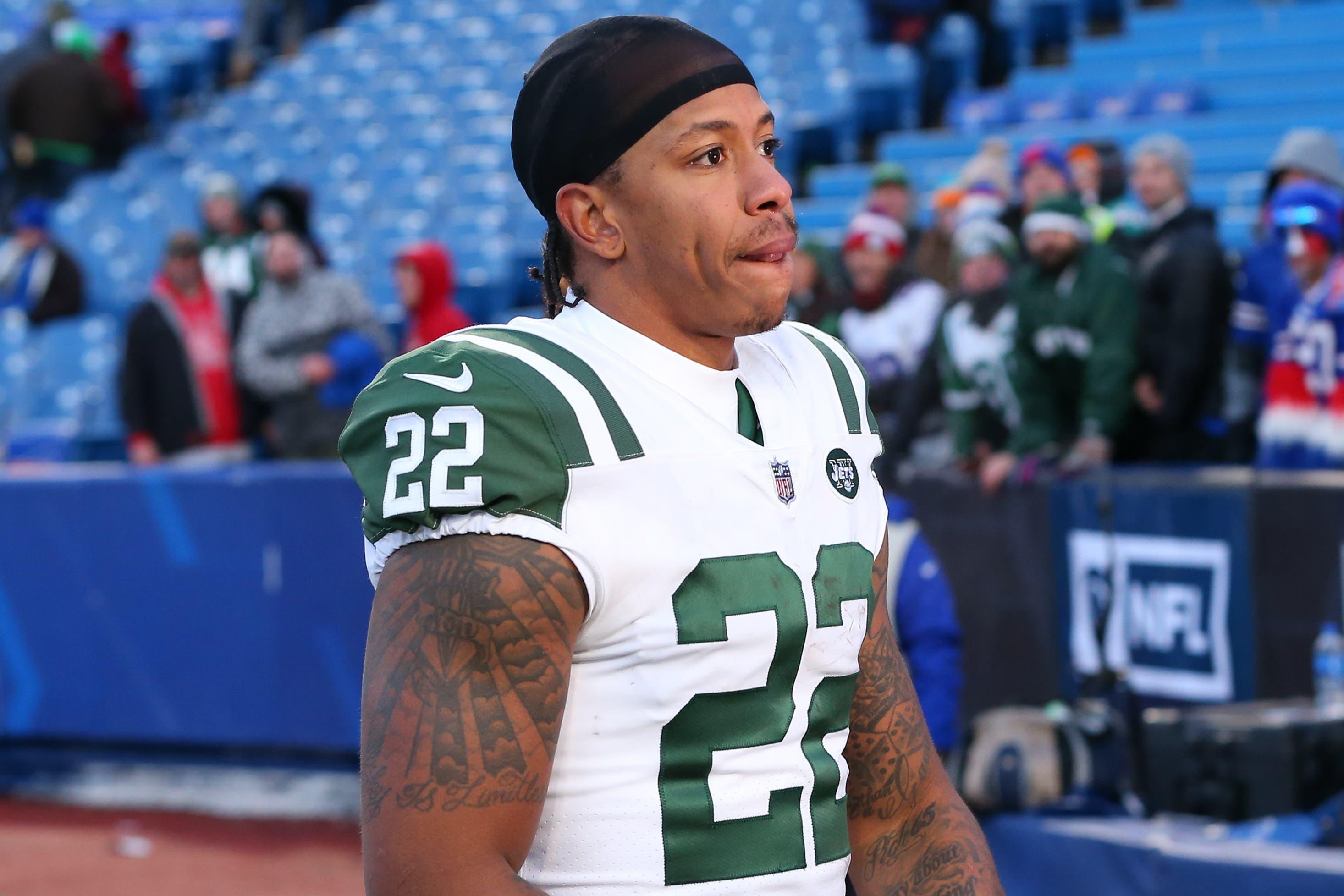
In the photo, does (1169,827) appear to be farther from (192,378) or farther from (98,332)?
(98,332)

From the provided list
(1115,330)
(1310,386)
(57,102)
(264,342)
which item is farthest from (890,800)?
(57,102)

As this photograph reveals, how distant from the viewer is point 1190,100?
986cm

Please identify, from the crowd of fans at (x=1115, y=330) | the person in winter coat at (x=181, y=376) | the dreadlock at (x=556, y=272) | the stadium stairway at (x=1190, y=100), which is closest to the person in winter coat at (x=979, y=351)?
the crowd of fans at (x=1115, y=330)

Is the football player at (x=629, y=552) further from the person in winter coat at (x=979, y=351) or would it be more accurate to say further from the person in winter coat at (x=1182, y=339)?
the person in winter coat at (x=979, y=351)

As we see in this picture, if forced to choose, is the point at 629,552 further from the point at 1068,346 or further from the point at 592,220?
the point at 1068,346

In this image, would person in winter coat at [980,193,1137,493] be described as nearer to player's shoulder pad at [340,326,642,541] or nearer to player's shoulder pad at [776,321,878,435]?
player's shoulder pad at [776,321,878,435]

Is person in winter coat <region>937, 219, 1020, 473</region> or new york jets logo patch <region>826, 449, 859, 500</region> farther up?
person in winter coat <region>937, 219, 1020, 473</region>

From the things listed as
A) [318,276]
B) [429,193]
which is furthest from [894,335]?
[429,193]

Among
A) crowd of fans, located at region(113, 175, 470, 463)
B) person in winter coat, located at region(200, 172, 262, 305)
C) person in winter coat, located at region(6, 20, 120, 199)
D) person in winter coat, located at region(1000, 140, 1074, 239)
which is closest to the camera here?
person in winter coat, located at region(1000, 140, 1074, 239)

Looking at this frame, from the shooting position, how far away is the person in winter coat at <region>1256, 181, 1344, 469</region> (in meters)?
5.73

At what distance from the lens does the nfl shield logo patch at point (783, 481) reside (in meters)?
1.92

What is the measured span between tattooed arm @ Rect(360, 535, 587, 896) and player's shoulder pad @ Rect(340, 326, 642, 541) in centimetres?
5

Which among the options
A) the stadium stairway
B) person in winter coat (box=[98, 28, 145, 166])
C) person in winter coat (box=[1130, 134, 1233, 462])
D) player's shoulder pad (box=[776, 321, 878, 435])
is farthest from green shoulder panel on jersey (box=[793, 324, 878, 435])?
person in winter coat (box=[98, 28, 145, 166])

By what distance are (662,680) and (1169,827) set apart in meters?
2.94
